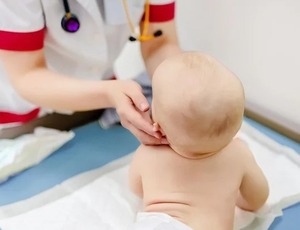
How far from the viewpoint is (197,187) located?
2.44 feet

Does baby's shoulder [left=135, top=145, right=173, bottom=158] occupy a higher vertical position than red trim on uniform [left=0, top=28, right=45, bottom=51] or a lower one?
lower

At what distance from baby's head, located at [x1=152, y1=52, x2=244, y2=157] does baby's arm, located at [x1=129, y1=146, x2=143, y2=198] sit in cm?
13

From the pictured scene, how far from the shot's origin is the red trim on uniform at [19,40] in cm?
90

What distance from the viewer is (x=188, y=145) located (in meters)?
0.69

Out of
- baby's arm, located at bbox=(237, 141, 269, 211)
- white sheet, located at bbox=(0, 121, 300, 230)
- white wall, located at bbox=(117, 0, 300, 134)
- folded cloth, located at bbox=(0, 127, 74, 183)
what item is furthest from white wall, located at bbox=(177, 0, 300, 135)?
folded cloth, located at bbox=(0, 127, 74, 183)

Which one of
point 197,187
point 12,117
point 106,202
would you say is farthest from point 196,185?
point 12,117

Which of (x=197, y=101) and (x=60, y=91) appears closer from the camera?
(x=197, y=101)

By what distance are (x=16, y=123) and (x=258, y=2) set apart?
1.87 feet

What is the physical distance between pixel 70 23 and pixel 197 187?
0.40 metres

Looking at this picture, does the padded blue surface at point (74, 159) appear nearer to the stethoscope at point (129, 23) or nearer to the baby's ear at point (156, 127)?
the stethoscope at point (129, 23)

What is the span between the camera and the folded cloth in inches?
39.7

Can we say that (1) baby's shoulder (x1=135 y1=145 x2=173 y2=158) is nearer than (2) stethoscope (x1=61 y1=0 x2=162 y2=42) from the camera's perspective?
Yes

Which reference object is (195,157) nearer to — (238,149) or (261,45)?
(238,149)

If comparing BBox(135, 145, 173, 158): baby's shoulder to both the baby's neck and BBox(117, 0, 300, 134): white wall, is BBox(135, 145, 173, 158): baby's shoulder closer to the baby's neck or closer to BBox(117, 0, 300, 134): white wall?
the baby's neck
